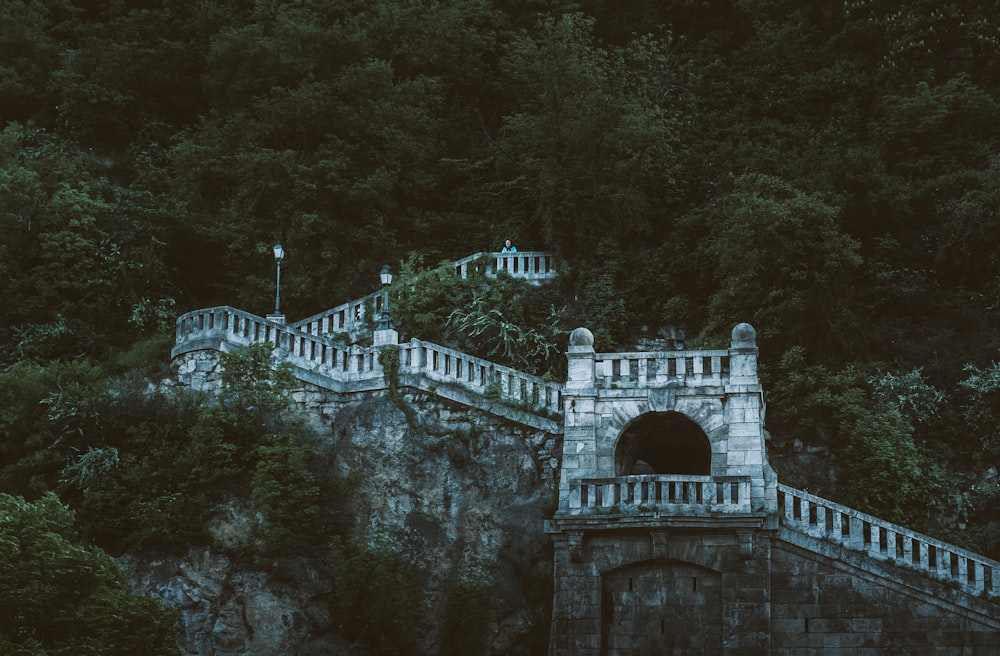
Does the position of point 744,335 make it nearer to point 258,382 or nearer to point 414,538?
point 414,538

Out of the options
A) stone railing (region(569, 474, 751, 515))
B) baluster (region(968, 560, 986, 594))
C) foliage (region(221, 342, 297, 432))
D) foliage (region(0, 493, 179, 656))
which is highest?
foliage (region(221, 342, 297, 432))

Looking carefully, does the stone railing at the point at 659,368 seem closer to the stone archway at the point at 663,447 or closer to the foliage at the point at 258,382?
the stone archway at the point at 663,447

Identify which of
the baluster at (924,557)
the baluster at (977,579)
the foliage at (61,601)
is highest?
the baluster at (924,557)

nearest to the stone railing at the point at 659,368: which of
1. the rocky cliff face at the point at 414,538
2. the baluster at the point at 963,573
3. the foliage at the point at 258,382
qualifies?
the rocky cliff face at the point at 414,538

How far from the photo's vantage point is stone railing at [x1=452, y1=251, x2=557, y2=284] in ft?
151

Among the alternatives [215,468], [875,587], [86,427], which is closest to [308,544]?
[215,468]

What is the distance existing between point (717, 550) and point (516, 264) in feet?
44.0

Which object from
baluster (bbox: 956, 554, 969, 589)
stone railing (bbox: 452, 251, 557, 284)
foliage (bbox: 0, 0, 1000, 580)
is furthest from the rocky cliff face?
baluster (bbox: 956, 554, 969, 589)

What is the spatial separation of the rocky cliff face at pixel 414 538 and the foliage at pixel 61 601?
14.0 ft

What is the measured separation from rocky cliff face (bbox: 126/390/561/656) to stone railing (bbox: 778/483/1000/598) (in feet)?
17.5

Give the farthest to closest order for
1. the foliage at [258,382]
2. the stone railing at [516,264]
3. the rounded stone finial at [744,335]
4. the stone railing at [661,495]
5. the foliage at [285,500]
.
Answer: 1. the stone railing at [516,264]
2. the foliage at [258,382]
3. the foliage at [285,500]
4. the rounded stone finial at [744,335]
5. the stone railing at [661,495]

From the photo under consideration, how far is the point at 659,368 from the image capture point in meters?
36.1

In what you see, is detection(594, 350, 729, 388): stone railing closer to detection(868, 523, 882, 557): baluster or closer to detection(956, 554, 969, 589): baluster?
detection(868, 523, 882, 557): baluster

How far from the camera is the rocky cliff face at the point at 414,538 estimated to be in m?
37.1
